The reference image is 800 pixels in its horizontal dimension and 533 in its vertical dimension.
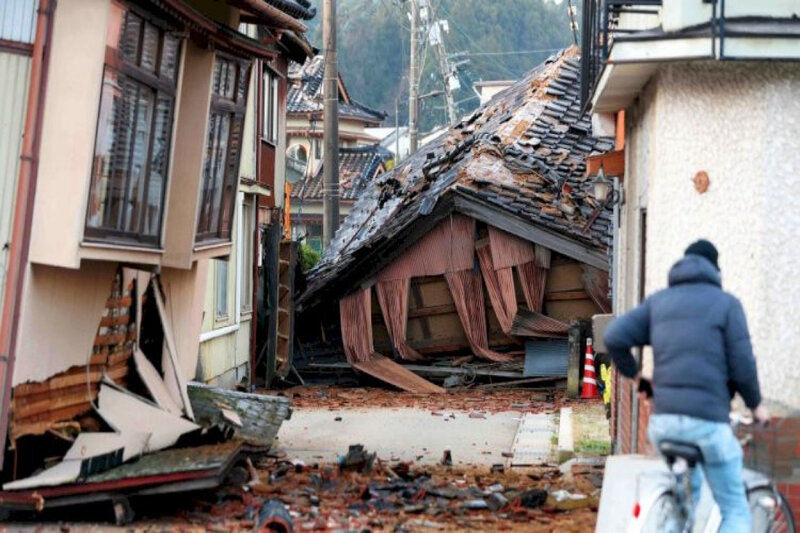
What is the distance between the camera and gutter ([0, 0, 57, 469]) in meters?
10.1

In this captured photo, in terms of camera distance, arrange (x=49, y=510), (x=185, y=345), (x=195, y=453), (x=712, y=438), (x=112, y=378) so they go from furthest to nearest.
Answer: (x=185, y=345) < (x=112, y=378) < (x=195, y=453) < (x=49, y=510) < (x=712, y=438)

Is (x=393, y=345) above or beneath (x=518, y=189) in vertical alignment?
beneath

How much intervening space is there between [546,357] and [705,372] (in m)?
16.8

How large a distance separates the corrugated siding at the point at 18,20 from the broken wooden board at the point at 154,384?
3.65 metres

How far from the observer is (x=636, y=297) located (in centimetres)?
1180

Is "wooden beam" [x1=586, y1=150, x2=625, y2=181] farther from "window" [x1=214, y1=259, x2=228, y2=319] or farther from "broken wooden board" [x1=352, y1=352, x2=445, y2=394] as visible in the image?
"broken wooden board" [x1=352, y1=352, x2=445, y2=394]

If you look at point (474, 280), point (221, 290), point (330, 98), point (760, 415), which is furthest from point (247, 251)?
point (760, 415)

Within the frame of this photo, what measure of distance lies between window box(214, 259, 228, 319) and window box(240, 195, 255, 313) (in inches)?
49.9

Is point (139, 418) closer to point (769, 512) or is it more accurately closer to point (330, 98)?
point (769, 512)

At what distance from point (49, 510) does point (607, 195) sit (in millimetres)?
9210

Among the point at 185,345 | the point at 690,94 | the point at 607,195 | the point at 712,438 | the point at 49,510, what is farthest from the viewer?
the point at 607,195

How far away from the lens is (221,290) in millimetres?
21984

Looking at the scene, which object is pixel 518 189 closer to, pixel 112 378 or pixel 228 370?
pixel 228 370

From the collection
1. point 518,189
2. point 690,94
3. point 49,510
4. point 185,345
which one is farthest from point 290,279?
point 690,94
